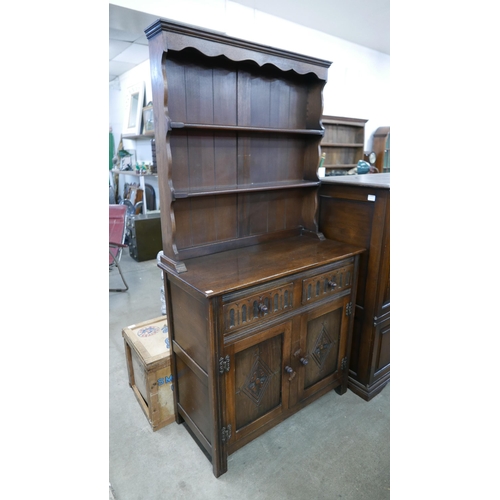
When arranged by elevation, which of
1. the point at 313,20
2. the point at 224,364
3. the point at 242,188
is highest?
the point at 313,20

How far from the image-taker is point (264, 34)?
3889 mm

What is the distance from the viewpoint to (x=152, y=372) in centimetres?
180

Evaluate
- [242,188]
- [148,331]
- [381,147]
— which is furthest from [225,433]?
[381,147]

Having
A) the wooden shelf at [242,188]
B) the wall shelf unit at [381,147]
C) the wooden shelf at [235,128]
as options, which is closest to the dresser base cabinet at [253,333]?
the wooden shelf at [242,188]

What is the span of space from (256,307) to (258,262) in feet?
0.88

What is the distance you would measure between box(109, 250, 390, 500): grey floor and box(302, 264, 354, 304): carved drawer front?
76cm

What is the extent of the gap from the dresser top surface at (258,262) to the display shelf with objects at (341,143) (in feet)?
10.7

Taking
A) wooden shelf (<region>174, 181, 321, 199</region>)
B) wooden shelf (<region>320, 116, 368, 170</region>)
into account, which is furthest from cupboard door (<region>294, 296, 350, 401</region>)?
wooden shelf (<region>320, 116, 368, 170</region>)

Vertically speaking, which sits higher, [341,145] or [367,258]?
[341,145]

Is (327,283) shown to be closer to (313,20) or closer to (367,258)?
(367,258)

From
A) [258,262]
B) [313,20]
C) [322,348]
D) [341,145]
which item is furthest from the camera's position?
[341,145]

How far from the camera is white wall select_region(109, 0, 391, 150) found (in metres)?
3.28
